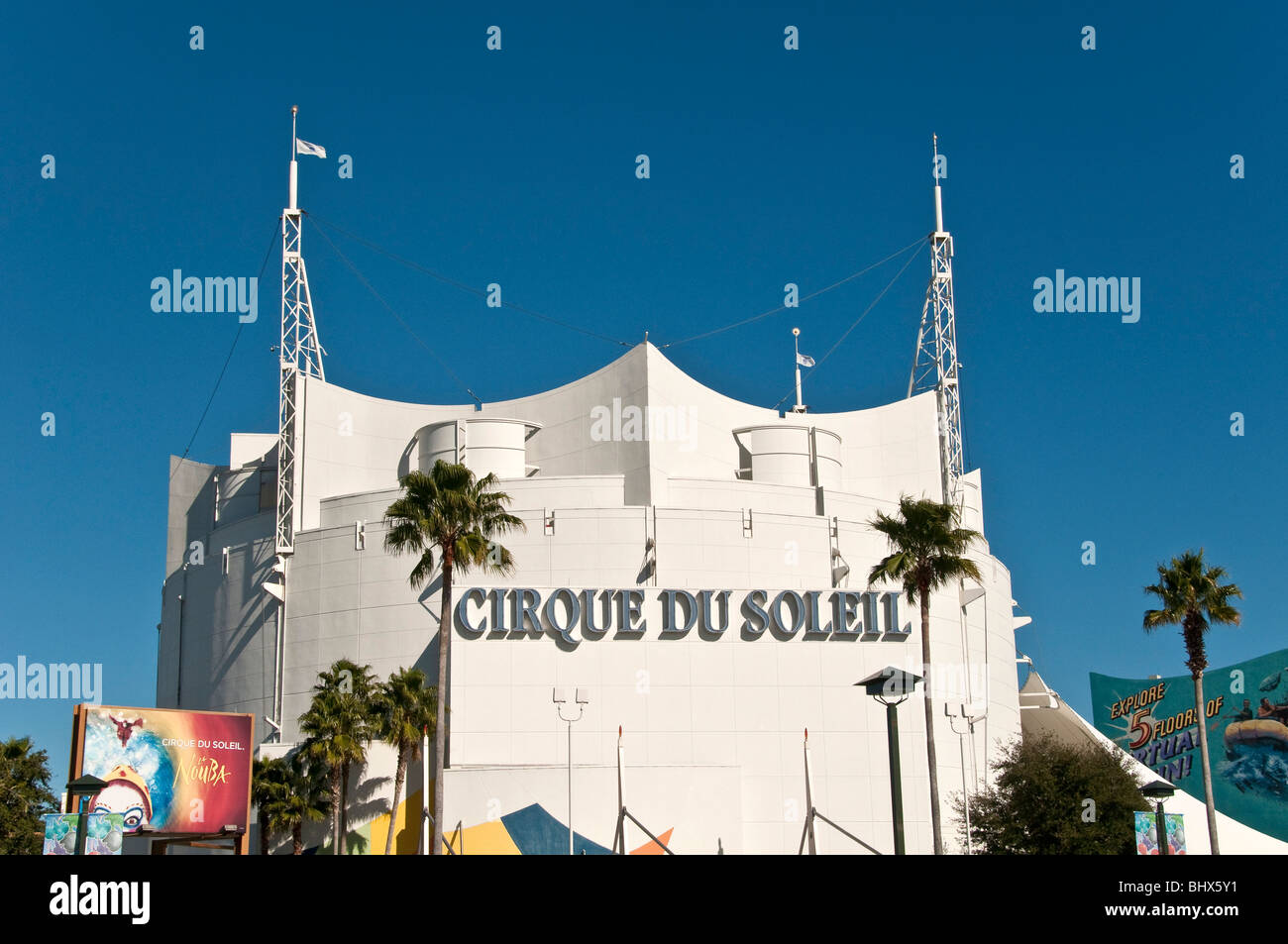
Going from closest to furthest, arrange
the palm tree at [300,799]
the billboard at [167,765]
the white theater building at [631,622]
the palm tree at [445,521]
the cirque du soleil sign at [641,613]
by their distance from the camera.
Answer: the palm tree at [445,521], the billboard at [167,765], the palm tree at [300,799], the white theater building at [631,622], the cirque du soleil sign at [641,613]

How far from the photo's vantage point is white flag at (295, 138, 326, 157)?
72.4 metres

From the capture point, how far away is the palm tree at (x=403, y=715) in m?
54.7

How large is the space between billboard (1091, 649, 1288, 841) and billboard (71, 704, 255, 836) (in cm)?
6773

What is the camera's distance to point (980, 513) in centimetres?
8794

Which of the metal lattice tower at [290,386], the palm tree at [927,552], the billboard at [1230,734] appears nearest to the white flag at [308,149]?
the metal lattice tower at [290,386]

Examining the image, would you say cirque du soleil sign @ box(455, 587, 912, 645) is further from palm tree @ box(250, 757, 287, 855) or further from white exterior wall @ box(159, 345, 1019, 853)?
palm tree @ box(250, 757, 287, 855)

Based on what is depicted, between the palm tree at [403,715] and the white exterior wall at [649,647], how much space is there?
3.01m

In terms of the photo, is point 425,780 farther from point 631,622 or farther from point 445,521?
point 445,521

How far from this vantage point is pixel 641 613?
204 feet

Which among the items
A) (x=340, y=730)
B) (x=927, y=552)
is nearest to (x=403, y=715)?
(x=340, y=730)

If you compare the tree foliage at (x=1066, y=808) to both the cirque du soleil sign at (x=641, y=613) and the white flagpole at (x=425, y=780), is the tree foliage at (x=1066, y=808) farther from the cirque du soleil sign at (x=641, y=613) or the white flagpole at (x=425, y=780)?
the white flagpole at (x=425, y=780)
